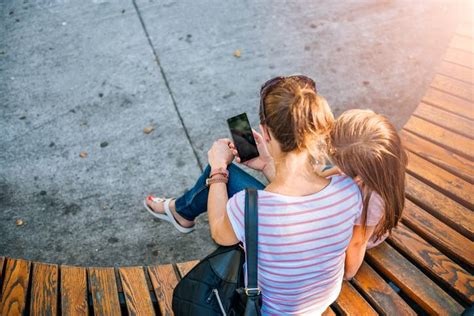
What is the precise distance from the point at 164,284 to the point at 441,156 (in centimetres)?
182

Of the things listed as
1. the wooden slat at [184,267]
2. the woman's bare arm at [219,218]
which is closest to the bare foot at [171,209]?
the wooden slat at [184,267]

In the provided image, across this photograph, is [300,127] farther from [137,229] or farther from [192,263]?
[137,229]

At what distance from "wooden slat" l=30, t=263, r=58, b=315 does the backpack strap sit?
1101 millimetres

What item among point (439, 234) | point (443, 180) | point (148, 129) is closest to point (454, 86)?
point (443, 180)

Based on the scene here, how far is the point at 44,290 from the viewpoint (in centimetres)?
250

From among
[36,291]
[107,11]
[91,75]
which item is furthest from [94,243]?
[107,11]

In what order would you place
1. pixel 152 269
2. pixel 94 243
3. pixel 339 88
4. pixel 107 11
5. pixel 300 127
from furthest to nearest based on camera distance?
pixel 107 11 → pixel 339 88 → pixel 94 243 → pixel 152 269 → pixel 300 127

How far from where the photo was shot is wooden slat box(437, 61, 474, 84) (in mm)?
3561

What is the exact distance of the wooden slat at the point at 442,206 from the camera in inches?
104

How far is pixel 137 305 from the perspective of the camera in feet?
8.04

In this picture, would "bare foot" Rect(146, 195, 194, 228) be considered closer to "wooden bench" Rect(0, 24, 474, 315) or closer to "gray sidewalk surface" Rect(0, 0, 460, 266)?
"gray sidewalk surface" Rect(0, 0, 460, 266)

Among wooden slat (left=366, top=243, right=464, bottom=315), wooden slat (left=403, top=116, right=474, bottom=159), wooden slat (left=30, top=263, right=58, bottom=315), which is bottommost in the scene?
wooden slat (left=30, top=263, right=58, bottom=315)

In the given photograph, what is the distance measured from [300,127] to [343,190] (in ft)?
1.01

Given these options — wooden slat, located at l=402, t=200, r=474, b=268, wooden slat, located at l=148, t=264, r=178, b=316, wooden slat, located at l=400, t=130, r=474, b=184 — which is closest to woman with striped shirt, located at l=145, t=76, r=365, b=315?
wooden slat, located at l=148, t=264, r=178, b=316
